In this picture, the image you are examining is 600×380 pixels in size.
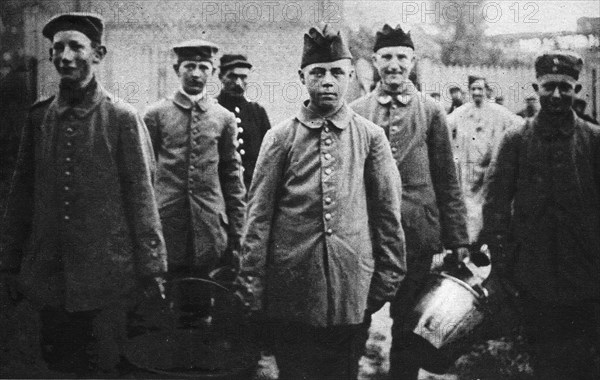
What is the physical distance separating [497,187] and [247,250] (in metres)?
1.35

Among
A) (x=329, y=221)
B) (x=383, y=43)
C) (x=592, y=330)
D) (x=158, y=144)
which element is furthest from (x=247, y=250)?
(x=592, y=330)

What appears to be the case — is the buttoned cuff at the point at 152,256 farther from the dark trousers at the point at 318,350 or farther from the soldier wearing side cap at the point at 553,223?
the soldier wearing side cap at the point at 553,223

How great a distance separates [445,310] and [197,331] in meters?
1.30

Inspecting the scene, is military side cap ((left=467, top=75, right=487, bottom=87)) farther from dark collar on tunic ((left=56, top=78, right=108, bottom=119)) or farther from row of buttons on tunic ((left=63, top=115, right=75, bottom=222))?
row of buttons on tunic ((left=63, top=115, right=75, bottom=222))

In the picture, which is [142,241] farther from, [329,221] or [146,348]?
[329,221]

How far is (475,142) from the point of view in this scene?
11.1 ft

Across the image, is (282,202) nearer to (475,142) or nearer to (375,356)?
(375,356)

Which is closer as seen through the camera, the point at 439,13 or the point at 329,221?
the point at 329,221

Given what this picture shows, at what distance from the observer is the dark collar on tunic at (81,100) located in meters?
3.38

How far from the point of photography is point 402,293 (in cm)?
332

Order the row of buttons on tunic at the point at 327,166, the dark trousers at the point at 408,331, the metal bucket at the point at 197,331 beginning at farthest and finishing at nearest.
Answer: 1. the metal bucket at the point at 197,331
2. the dark trousers at the point at 408,331
3. the row of buttons on tunic at the point at 327,166

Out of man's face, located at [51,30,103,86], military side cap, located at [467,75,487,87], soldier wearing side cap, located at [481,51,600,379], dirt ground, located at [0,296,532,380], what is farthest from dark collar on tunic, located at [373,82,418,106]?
man's face, located at [51,30,103,86]

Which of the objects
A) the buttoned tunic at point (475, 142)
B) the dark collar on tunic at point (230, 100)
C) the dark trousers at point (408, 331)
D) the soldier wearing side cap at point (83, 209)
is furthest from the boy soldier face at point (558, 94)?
the soldier wearing side cap at point (83, 209)

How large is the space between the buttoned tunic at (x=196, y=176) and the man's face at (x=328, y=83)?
47 cm
